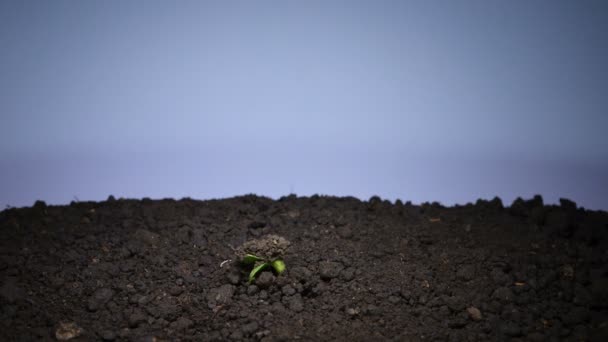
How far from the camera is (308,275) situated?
3.01 m

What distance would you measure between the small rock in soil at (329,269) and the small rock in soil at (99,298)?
138cm

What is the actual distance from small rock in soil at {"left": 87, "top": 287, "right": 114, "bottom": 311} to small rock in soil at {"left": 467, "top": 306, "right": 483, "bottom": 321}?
2.26 m

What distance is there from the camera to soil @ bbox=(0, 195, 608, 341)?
261 cm

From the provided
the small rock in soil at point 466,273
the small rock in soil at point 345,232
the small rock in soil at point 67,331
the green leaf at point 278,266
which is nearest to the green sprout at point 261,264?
the green leaf at point 278,266

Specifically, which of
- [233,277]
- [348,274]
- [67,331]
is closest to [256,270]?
[233,277]

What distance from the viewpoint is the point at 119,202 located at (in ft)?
14.2

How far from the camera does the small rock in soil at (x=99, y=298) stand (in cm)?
278

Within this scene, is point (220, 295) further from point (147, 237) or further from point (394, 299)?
point (394, 299)

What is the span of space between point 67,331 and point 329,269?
5.28 ft

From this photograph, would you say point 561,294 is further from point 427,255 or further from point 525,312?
point 427,255

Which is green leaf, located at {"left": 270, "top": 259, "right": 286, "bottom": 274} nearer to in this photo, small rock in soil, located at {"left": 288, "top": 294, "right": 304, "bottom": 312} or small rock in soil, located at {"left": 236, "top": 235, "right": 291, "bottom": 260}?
small rock in soil, located at {"left": 236, "top": 235, "right": 291, "bottom": 260}

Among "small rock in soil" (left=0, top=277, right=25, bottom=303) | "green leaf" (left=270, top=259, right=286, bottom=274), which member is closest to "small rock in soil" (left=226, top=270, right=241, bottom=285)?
"green leaf" (left=270, top=259, right=286, bottom=274)

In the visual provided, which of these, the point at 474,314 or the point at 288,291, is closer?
the point at 474,314

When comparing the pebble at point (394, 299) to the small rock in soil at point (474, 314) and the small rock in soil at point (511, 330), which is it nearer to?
the small rock in soil at point (474, 314)
